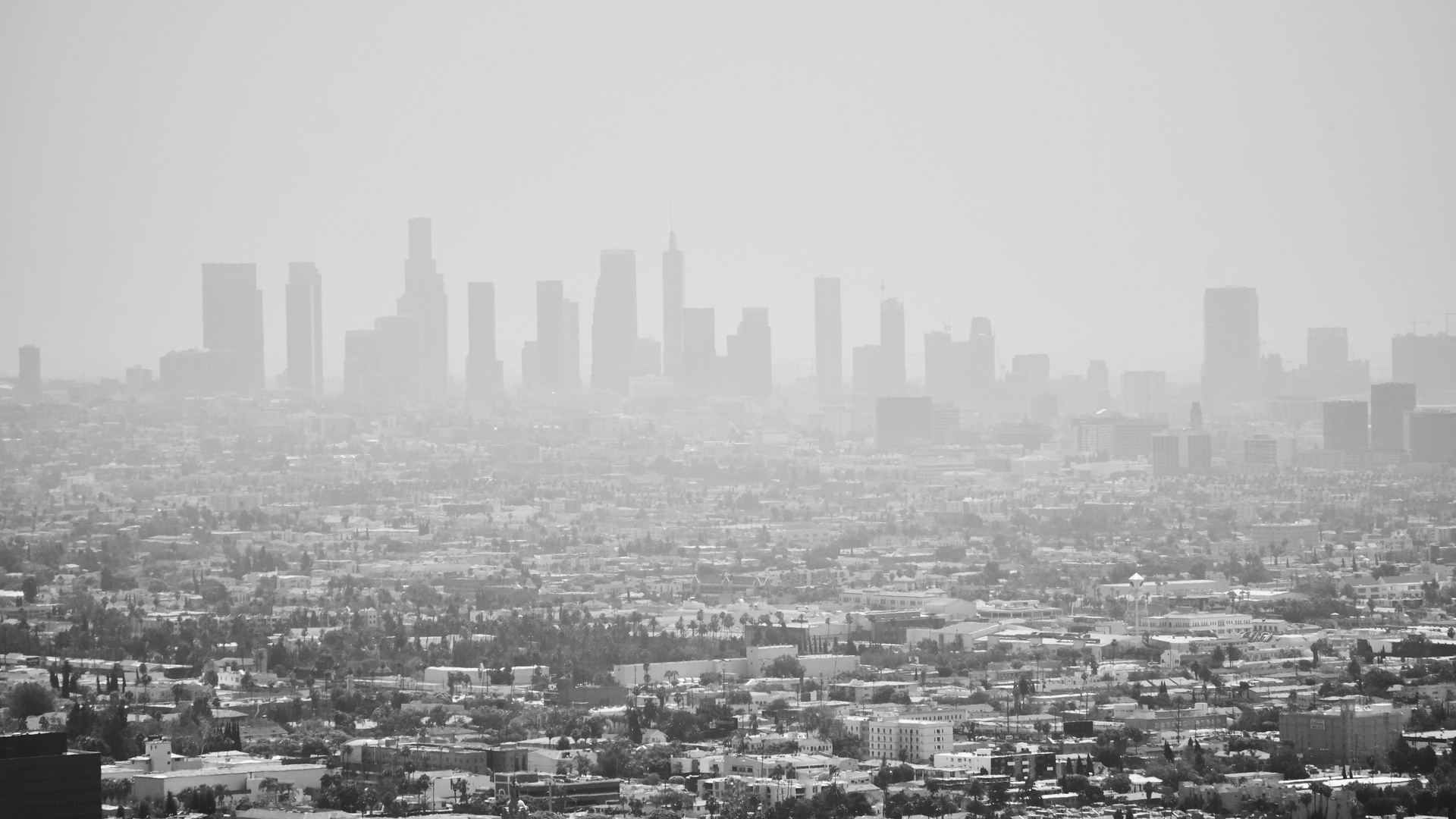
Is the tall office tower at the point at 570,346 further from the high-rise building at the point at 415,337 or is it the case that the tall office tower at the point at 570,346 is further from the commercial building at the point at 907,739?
the commercial building at the point at 907,739

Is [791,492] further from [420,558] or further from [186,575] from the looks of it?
[186,575]

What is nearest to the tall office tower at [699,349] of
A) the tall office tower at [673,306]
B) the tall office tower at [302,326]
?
the tall office tower at [673,306]

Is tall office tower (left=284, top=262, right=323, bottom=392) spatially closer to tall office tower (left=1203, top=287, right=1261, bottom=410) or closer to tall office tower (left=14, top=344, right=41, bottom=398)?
tall office tower (left=14, top=344, right=41, bottom=398)

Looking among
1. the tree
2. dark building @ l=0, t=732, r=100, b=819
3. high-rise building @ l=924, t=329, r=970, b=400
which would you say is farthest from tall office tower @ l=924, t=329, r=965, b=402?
dark building @ l=0, t=732, r=100, b=819

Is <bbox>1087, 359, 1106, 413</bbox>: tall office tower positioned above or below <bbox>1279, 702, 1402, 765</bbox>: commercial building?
above

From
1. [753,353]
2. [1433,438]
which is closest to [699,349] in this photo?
[753,353]
